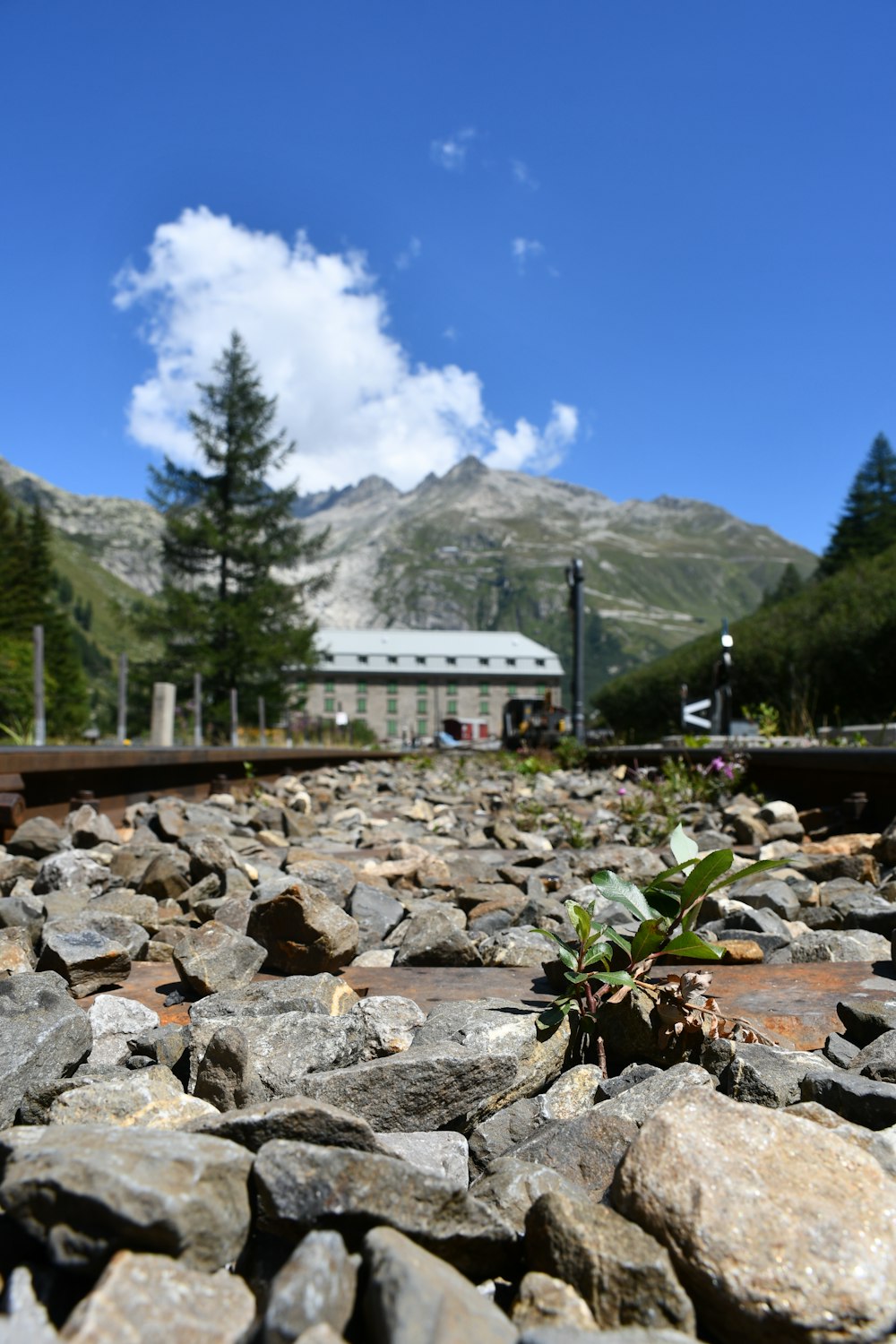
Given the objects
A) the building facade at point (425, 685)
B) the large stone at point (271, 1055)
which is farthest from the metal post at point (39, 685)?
the building facade at point (425, 685)

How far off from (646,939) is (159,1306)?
3.74 feet

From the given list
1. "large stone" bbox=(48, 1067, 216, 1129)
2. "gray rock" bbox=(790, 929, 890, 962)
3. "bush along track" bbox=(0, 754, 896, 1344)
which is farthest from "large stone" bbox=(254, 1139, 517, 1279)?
"gray rock" bbox=(790, 929, 890, 962)

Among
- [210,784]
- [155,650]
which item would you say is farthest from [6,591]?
[210,784]

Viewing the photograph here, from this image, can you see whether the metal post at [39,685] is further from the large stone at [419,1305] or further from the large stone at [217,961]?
the large stone at [419,1305]

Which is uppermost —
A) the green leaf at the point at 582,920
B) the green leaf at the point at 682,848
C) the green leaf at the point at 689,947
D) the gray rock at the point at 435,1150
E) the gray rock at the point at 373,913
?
the green leaf at the point at 682,848

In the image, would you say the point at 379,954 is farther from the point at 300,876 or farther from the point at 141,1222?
the point at 141,1222

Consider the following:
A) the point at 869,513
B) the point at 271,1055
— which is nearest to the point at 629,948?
the point at 271,1055

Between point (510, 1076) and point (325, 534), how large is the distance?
3200 centimetres

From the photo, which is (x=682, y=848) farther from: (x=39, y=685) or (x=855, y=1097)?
(x=39, y=685)

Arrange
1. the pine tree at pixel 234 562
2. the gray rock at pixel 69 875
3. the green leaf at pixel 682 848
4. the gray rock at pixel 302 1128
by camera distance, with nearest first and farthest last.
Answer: the gray rock at pixel 302 1128 < the green leaf at pixel 682 848 < the gray rock at pixel 69 875 < the pine tree at pixel 234 562

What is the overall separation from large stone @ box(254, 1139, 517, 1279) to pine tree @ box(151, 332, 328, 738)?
26677 mm

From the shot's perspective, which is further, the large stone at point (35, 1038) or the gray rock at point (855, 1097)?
the large stone at point (35, 1038)

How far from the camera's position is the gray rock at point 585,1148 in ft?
4.14

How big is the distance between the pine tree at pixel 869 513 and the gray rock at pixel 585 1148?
54415 millimetres
